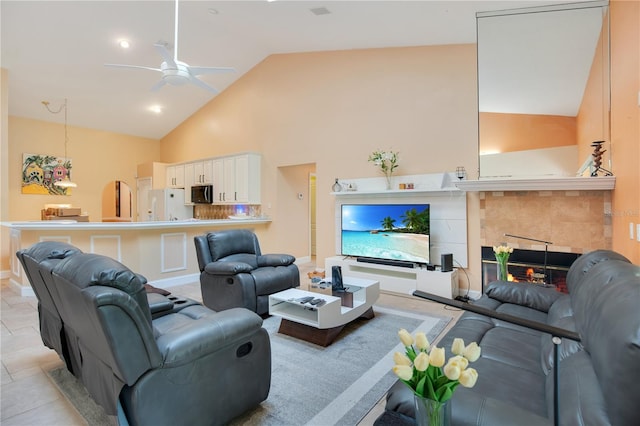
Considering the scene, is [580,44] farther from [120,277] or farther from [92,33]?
[92,33]

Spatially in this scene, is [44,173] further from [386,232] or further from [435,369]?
[435,369]

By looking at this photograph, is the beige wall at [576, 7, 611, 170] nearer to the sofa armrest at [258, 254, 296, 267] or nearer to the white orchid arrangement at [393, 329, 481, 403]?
the sofa armrest at [258, 254, 296, 267]

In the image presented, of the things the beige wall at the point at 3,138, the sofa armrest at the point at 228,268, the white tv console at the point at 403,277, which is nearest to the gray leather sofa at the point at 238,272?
the sofa armrest at the point at 228,268

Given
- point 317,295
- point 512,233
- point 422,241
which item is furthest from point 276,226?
point 512,233

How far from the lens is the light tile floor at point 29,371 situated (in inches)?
76.0

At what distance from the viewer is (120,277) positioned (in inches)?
56.9

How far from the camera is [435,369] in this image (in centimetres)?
89

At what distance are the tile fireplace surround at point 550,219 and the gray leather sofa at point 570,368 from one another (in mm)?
1875

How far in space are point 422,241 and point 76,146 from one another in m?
7.98

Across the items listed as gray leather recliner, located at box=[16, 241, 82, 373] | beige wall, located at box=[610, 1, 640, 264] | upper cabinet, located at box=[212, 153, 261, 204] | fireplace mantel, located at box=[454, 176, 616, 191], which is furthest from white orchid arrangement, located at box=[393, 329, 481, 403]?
upper cabinet, located at box=[212, 153, 261, 204]

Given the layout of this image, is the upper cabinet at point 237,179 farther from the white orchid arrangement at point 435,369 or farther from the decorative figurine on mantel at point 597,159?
the white orchid arrangement at point 435,369

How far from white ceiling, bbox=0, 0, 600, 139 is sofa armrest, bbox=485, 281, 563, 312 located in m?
3.08

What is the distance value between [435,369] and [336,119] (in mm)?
5305

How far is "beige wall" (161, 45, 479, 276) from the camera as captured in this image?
462 centimetres
